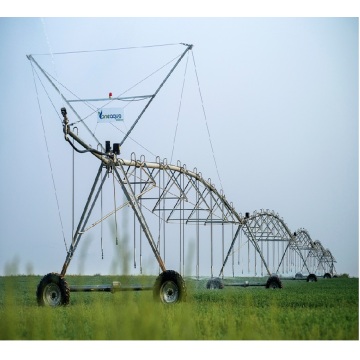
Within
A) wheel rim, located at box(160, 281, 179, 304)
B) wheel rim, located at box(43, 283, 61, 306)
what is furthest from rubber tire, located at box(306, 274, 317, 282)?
wheel rim, located at box(43, 283, 61, 306)

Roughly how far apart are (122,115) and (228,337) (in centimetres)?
776

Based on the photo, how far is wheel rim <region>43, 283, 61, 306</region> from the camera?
63.0 feet

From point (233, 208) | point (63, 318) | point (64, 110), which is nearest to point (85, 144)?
point (64, 110)

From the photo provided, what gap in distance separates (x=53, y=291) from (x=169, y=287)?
2967 mm

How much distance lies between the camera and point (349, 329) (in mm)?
13328

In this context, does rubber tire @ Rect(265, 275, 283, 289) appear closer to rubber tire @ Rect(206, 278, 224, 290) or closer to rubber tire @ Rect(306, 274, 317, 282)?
rubber tire @ Rect(206, 278, 224, 290)

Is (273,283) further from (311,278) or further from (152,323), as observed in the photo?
(152,323)

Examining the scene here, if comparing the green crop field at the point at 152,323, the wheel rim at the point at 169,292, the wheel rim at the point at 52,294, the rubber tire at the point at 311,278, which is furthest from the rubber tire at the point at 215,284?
the rubber tire at the point at 311,278

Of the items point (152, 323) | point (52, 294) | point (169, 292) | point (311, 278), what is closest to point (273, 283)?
point (169, 292)

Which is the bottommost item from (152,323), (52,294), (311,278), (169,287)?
(311,278)

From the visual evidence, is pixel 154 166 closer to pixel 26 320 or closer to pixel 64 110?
pixel 64 110

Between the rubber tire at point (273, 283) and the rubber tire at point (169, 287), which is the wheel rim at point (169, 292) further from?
the rubber tire at point (273, 283)

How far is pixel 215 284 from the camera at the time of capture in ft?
101

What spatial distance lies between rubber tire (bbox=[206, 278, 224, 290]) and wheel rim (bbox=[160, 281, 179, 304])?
1169cm
